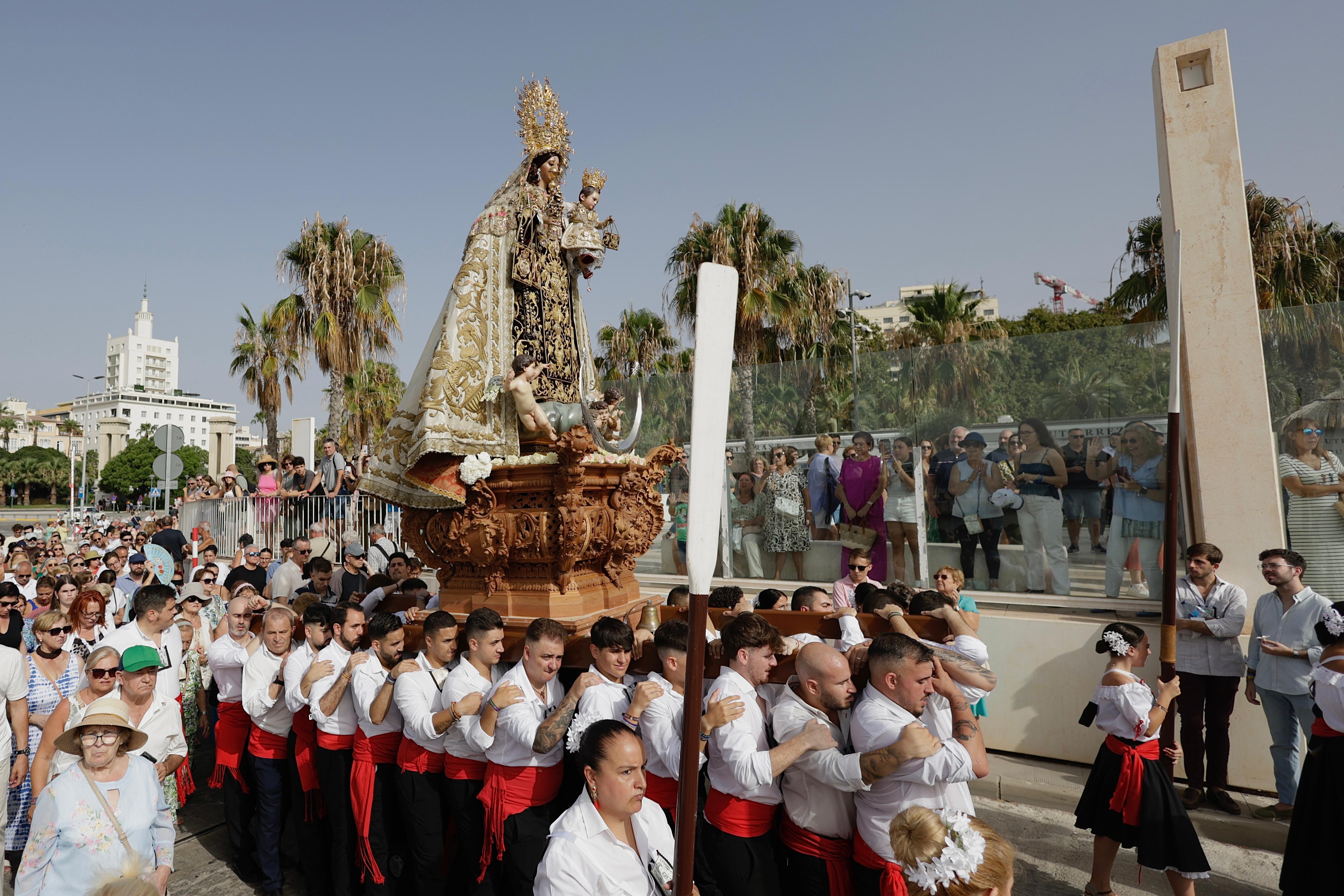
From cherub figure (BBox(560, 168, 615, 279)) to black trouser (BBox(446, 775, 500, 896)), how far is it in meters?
3.68

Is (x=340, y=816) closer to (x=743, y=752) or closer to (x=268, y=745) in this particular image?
(x=268, y=745)

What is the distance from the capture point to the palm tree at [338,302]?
1900cm

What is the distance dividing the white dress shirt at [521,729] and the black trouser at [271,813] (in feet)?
6.25

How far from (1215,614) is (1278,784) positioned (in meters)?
1.17

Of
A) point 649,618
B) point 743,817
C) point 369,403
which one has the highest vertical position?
point 369,403

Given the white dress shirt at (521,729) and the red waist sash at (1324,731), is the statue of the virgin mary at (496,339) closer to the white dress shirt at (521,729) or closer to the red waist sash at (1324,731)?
the white dress shirt at (521,729)

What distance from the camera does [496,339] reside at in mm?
5379

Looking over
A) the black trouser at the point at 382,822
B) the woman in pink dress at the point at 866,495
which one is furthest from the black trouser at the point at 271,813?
the woman in pink dress at the point at 866,495

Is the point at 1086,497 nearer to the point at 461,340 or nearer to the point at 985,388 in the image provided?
the point at 985,388

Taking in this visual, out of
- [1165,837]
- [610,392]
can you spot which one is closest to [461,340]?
[610,392]

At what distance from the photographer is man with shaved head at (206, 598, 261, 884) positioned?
535 cm

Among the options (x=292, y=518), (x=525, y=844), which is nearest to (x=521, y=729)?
(x=525, y=844)

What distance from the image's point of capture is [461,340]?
17.2ft

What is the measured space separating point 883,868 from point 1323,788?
268 centimetres
